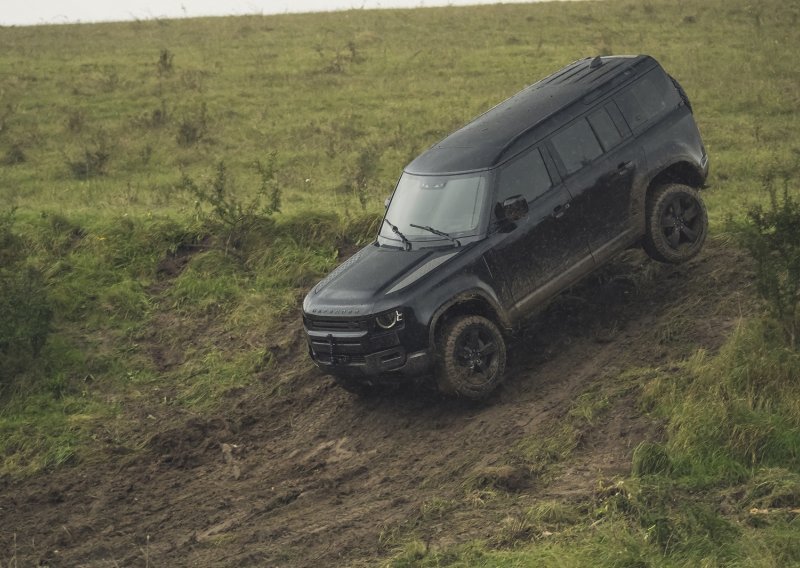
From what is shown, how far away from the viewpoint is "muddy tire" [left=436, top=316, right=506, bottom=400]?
10.1 metres

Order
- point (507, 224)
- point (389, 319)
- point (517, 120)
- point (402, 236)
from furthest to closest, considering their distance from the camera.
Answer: point (517, 120)
point (402, 236)
point (507, 224)
point (389, 319)

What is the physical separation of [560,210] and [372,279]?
1984mm

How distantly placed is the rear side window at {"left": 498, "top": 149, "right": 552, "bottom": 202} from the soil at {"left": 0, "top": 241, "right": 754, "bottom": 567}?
A: 5.25ft

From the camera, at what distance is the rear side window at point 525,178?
423 inches

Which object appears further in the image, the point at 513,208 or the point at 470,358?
the point at 513,208

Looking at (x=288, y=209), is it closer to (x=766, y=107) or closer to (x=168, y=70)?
(x=766, y=107)

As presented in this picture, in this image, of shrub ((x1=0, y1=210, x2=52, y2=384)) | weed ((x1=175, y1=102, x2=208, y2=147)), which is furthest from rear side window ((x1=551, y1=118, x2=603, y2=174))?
weed ((x1=175, y1=102, x2=208, y2=147))

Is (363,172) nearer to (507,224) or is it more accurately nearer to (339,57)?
(507,224)

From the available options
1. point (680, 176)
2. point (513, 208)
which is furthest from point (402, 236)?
point (680, 176)

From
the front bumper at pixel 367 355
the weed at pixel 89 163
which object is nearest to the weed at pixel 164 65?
the weed at pixel 89 163

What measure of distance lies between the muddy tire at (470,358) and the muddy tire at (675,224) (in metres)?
2.19

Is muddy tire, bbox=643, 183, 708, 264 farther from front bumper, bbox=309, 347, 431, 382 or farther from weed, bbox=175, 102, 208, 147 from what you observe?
weed, bbox=175, 102, 208, 147

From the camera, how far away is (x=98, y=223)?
1530 cm

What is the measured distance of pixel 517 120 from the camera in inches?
446
